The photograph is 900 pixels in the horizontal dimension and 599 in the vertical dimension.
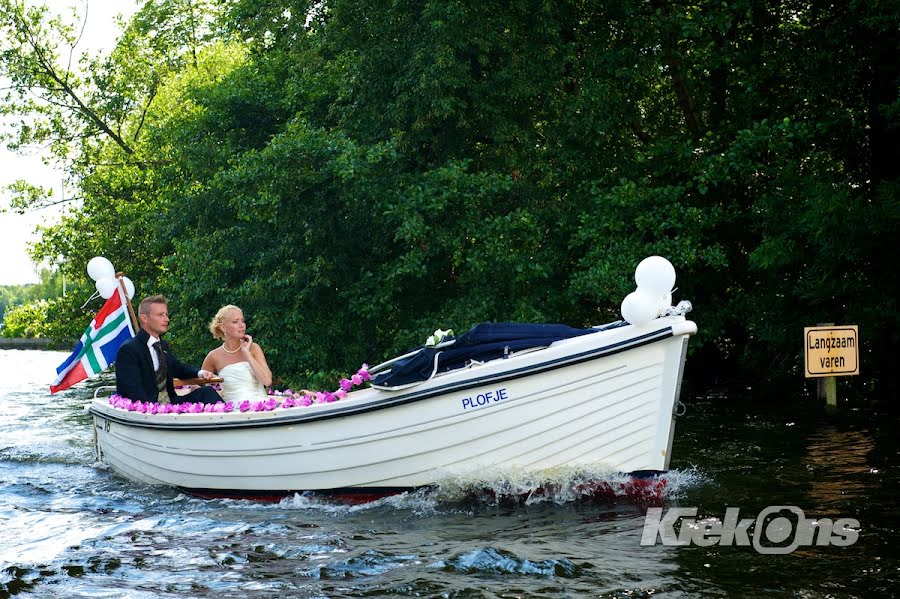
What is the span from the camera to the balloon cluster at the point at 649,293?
7793 mm

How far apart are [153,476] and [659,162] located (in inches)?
362

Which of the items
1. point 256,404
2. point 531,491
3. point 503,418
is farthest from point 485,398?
point 256,404

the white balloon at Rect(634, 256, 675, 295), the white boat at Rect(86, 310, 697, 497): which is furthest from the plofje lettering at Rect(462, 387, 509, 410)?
the white balloon at Rect(634, 256, 675, 295)

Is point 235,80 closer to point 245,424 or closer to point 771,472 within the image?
point 245,424

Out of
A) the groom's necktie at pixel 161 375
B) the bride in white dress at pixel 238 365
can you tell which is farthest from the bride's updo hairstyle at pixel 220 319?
the groom's necktie at pixel 161 375

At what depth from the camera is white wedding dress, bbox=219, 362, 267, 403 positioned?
9.74m

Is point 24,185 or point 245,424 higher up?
point 24,185

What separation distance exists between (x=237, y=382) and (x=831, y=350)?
7247 mm

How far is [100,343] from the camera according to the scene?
10836mm

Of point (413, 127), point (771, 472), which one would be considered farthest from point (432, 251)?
point (771, 472)

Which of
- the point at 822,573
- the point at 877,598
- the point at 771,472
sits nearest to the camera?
the point at 877,598

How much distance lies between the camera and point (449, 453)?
8250 mm

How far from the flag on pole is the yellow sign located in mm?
7849

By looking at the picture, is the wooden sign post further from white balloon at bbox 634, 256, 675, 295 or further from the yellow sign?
white balloon at bbox 634, 256, 675, 295
